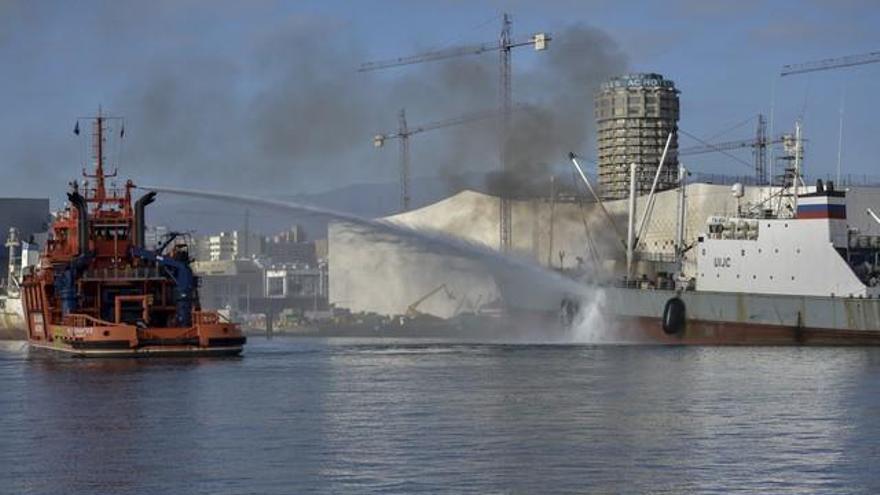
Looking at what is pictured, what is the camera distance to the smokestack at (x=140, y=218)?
92.6 m

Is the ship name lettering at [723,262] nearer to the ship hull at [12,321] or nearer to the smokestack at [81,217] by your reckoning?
the smokestack at [81,217]

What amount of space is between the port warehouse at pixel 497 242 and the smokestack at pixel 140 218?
31852 millimetres

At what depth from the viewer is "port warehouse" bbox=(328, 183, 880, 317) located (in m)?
136

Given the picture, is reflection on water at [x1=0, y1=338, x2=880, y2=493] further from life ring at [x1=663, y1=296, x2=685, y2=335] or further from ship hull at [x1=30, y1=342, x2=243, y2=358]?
life ring at [x1=663, y1=296, x2=685, y2=335]

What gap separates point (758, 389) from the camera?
63.9m

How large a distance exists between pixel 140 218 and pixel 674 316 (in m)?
32.2

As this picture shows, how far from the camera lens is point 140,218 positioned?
305 feet

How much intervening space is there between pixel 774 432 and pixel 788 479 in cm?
925

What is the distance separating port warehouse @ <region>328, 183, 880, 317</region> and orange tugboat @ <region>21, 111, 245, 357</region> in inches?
1261

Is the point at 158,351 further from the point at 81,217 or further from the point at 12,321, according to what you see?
the point at 12,321

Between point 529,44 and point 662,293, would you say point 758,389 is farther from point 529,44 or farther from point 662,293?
point 529,44

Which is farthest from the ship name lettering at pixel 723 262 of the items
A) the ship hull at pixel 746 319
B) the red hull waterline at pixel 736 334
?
the red hull waterline at pixel 736 334

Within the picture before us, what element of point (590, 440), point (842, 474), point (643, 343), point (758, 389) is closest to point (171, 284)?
point (643, 343)

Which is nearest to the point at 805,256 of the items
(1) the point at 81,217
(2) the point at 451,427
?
(1) the point at 81,217
